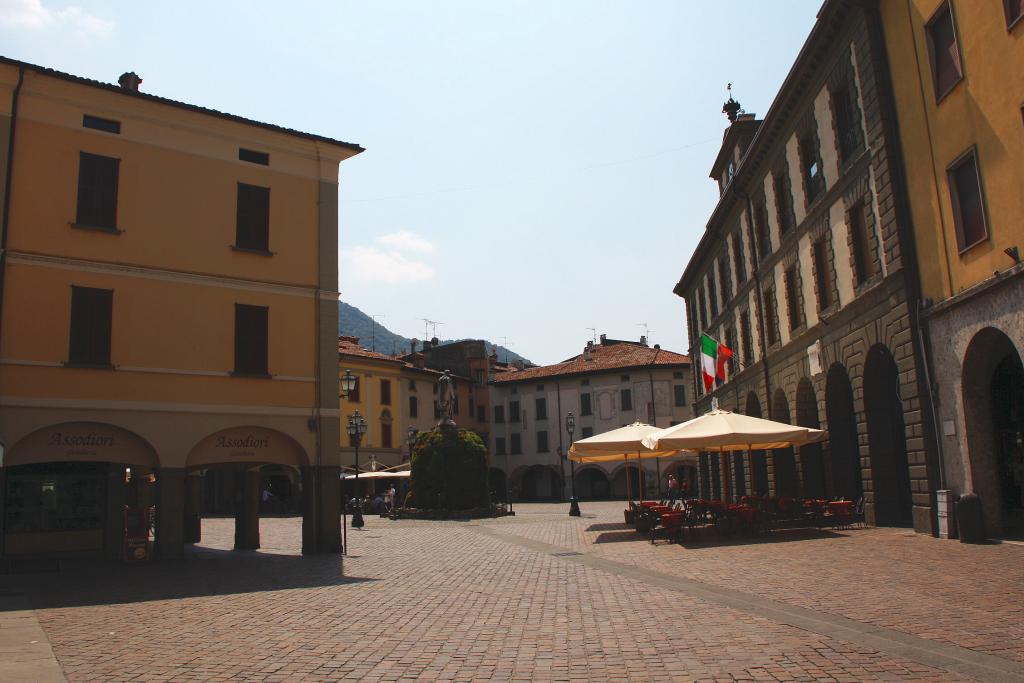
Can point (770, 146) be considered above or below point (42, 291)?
above

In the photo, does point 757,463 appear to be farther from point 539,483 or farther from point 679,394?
point 539,483

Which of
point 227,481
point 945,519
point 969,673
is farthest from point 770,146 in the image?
point 227,481

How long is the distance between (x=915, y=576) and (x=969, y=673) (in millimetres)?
5549

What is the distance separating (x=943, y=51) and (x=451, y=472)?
23719 mm

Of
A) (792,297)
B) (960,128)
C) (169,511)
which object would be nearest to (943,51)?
(960,128)

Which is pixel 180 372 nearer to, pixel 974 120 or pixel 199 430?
pixel 199 430

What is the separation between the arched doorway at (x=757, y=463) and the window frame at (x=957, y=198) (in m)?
17.7

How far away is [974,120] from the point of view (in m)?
15.2

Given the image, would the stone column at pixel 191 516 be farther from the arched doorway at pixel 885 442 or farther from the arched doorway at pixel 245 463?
the arched doorway at pixel 885 442

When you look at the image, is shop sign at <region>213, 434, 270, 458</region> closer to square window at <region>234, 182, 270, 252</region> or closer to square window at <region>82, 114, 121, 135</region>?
square window at <region>234, 182, 270, 252</region>

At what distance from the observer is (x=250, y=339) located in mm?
18797

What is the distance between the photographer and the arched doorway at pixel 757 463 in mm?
33531

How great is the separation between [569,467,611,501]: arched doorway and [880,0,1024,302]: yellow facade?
50320 mm

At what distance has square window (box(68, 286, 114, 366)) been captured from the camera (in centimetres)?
1659
